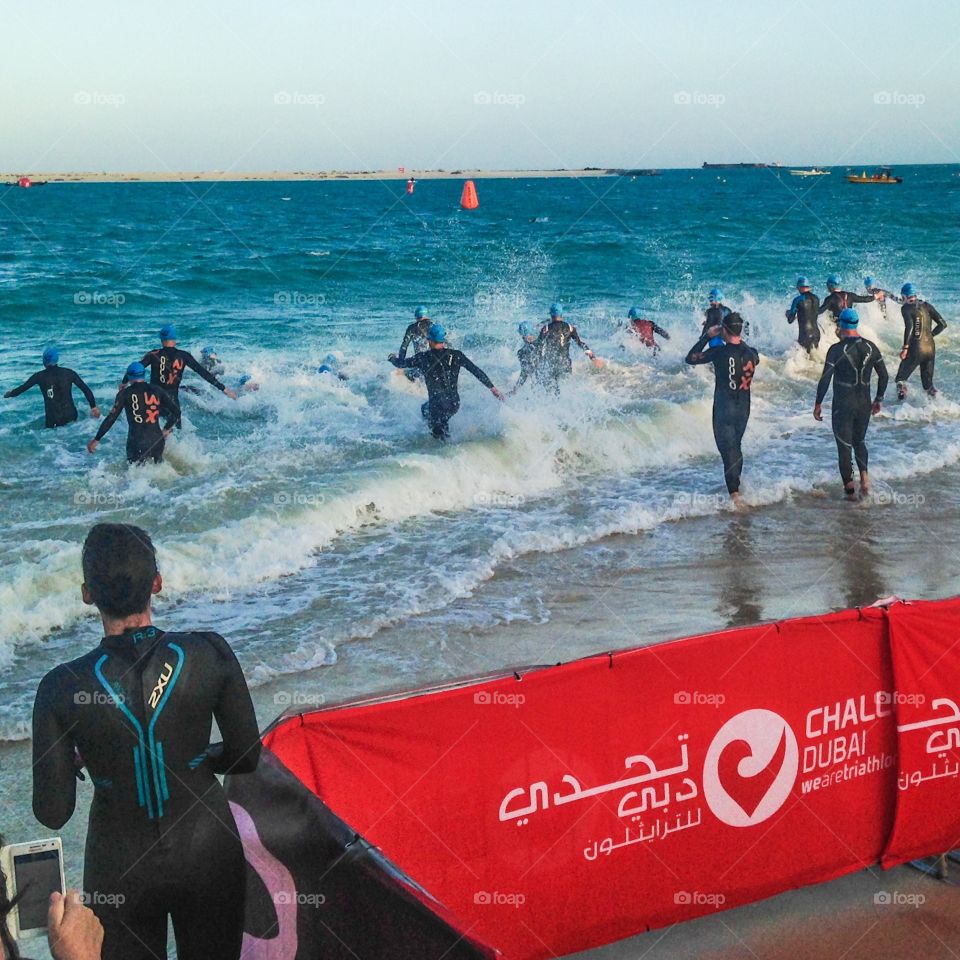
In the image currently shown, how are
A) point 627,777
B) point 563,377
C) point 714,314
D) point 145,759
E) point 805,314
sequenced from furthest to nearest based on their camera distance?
point 805,314 → point 714,314 → point 563,377 → point 627,777 → point 145,759

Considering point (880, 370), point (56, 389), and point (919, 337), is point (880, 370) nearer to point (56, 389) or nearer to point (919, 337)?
point (919, 337)

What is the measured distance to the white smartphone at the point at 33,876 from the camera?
2617 mm

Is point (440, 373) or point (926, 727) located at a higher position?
point (440, 373)

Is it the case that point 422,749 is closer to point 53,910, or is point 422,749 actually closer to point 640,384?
point 53,910

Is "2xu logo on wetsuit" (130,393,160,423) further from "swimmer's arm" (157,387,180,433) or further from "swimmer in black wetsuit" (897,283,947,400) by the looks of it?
"swimmer in black wetsuit" (897,283,947,400)

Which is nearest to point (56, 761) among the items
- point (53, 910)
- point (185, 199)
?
point (53, 910)

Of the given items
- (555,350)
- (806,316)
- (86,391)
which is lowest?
(86,391)

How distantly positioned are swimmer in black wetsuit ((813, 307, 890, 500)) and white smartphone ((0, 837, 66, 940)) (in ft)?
32.9

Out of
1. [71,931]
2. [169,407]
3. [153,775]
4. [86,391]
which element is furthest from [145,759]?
[86,391]

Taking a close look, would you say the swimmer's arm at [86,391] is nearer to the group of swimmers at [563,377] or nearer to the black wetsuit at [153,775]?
the group of swimmers at [563,377]

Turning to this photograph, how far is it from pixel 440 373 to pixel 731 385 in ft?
12.1

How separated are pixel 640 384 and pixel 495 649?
11782 mm

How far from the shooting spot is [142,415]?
1222cm

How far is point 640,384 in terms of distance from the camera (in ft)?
→ 62.8
